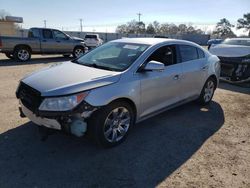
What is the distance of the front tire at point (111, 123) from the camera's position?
11.6 ft

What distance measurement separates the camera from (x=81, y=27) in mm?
88938

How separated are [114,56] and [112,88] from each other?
4.07 ft

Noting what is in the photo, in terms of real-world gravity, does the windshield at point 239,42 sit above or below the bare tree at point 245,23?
below

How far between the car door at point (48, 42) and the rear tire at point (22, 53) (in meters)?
0.95

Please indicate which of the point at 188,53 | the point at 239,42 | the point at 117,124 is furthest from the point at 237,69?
the point at 117,124

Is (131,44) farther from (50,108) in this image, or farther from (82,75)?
(50,108)

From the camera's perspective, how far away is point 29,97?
369cm

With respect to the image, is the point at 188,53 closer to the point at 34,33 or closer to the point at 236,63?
the point at 236,63

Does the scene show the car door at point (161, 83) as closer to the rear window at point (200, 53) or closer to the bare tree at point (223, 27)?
the rear window at point (200, 53)

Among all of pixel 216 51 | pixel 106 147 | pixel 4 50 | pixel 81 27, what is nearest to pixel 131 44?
pixel 106 147

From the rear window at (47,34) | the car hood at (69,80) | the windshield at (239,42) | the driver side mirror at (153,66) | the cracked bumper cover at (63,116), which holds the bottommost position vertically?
the cracked bumper cover at (63,116)

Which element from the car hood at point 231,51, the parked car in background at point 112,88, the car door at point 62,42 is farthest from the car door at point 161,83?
the car door at point 62,42

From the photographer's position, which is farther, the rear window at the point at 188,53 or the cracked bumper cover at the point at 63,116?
the rear window at the point at 188,53

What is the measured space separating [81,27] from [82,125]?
89982mm
